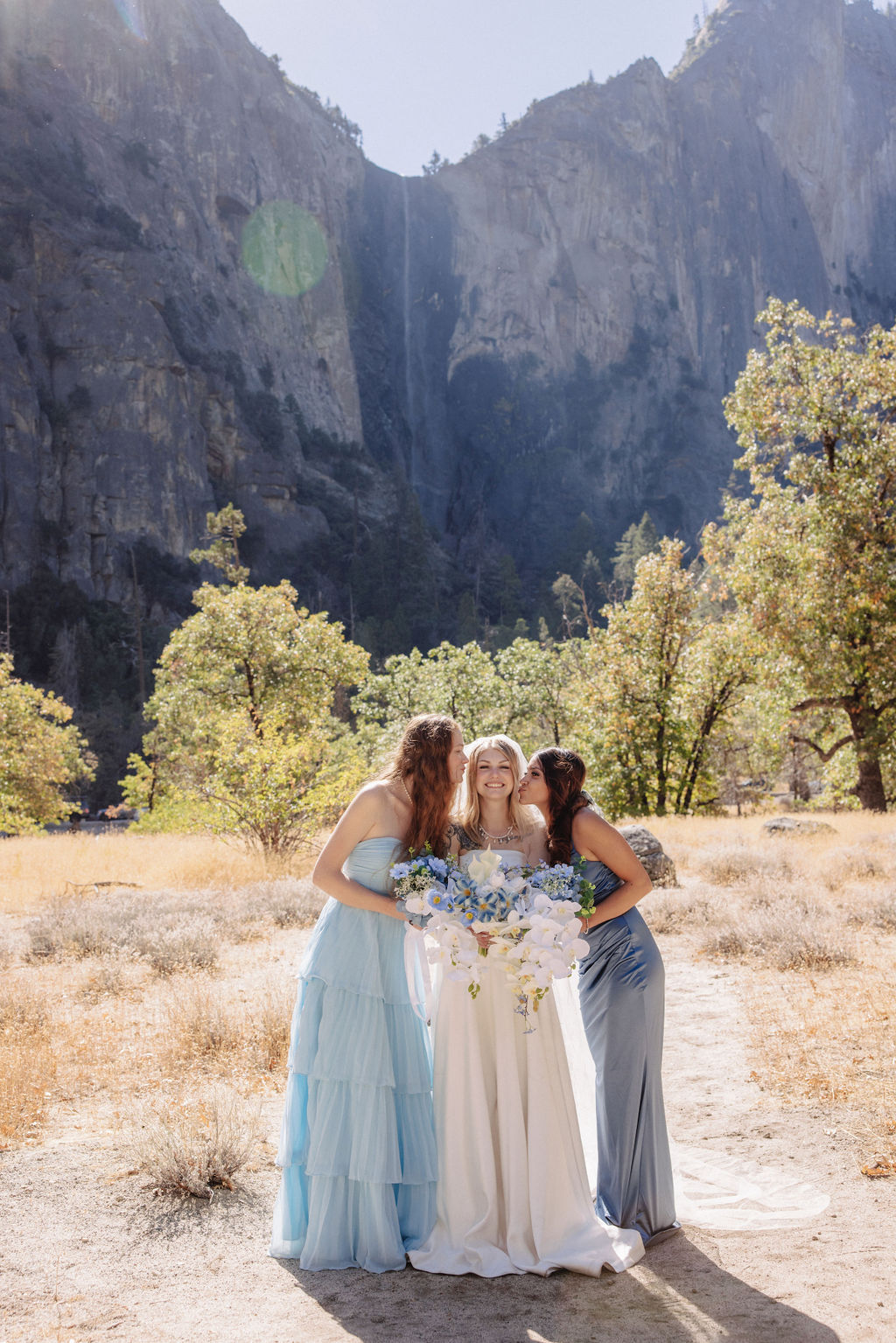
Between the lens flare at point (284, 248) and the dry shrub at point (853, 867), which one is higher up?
the lens flare at point (284, 248)

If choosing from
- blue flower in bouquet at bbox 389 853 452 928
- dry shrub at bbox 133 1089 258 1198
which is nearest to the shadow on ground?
dry shrub at bbox 133 1089 258 1198

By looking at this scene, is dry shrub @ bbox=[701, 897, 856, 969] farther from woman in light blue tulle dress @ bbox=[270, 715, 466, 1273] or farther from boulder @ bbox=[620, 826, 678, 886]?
woman in light blue tulle dress @ bbox=[270, 715, 466, 1273]

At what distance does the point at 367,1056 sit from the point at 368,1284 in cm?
81

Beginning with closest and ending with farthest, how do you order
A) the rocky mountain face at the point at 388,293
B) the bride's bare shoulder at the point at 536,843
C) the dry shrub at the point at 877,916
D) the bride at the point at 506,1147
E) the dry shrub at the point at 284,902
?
the bride at the point at 506,1147 < the bride's bare shoulder at the point at 536,843 < the dry shrub at the point at 877,916 < the dry shrub at the point at 284,902 < the rocky mountain face at the point at 388,293

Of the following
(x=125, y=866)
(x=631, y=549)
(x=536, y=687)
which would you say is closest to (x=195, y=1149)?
(x=125, y=866)

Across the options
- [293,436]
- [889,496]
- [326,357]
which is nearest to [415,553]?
[293,436]

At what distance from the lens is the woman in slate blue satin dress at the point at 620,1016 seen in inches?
153

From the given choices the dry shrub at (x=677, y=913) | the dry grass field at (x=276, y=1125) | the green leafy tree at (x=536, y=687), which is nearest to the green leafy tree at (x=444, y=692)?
the green leafy tree at (x=536, y=687)

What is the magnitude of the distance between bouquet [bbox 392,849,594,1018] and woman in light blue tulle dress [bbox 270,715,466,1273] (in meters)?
0.27

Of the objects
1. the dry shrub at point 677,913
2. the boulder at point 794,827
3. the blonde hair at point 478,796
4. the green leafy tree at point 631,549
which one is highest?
the green leafy tree at point 631,549

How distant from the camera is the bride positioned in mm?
3611

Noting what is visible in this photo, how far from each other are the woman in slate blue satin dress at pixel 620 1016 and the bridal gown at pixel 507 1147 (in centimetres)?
21

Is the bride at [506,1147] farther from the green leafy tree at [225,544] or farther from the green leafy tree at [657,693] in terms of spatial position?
the green leafy tree at [225,544]

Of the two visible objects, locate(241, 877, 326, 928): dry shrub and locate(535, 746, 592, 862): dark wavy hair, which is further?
locate(241, 877, 326, 928): dry shrub
